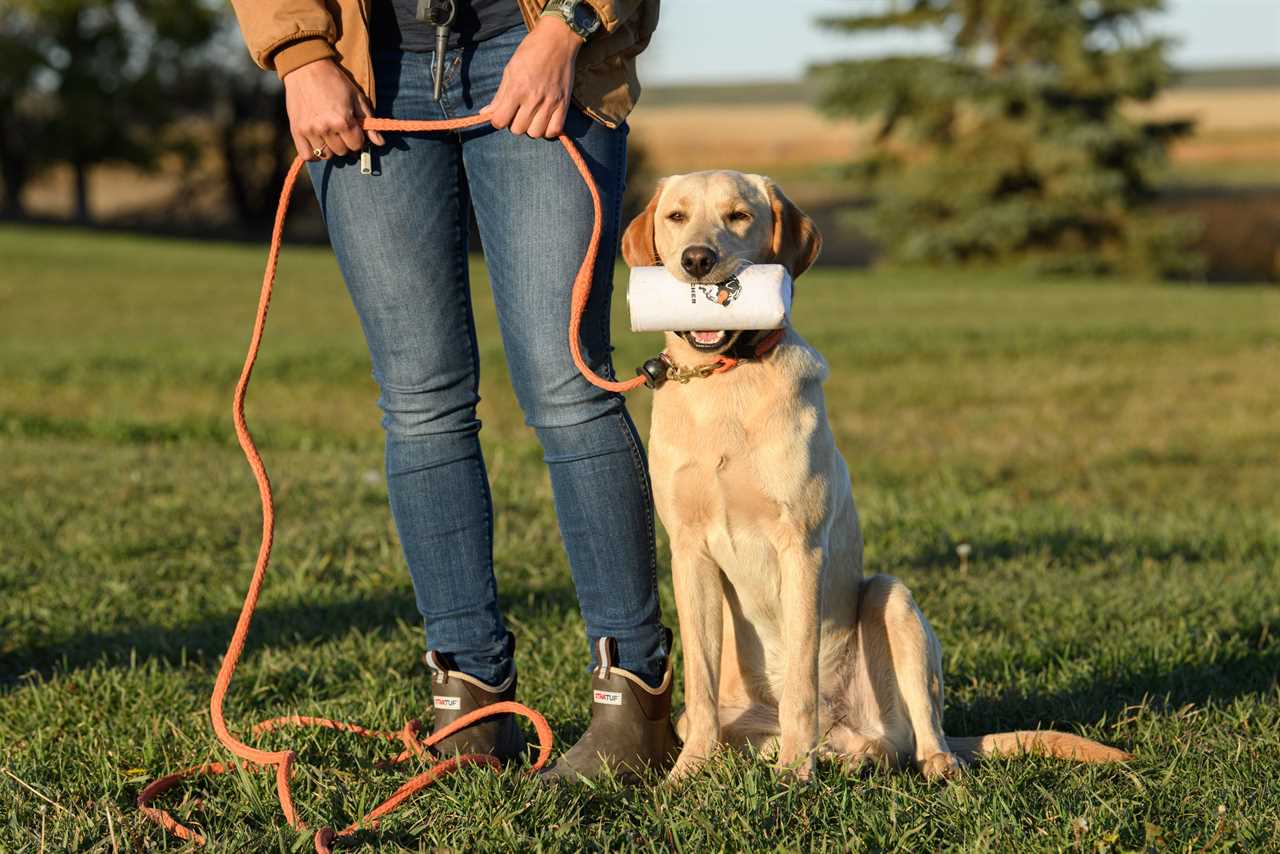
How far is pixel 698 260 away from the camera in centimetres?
297

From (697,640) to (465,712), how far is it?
57cm

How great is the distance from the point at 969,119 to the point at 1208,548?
2705 cm

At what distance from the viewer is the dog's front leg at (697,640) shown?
10.2ft

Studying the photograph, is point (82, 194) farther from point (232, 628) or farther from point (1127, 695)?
point (1127, 695)

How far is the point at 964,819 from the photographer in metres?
2.64

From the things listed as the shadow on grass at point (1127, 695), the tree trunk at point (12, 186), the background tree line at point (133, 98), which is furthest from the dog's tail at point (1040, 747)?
the tree trunk at point (12, 186)

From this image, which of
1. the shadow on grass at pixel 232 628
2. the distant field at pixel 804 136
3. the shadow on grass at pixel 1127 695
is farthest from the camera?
the distant field at pixel 804 136

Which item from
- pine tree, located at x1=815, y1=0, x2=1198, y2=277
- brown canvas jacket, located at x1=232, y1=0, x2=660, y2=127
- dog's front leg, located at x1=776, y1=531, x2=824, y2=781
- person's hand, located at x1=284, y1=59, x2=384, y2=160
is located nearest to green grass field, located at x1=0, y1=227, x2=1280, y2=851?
dog's front leg, located at x1=776, y1=531, x2=824, y2=781

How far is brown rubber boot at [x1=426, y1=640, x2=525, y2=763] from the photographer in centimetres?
316

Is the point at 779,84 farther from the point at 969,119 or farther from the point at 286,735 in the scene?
the point at 286,735

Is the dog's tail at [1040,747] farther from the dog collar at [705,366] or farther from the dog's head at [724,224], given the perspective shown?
the dog's head at [724,224]

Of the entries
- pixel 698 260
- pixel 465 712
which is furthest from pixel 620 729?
pixel 698 260

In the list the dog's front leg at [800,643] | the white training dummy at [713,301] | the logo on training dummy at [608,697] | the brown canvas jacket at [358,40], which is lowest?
the logo on training dummy at [608,697]

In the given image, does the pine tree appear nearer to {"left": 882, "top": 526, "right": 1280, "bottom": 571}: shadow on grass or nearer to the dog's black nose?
{"left": 882, "top": 526, "right": 1280, "bottom": 571}: shadow on grass
